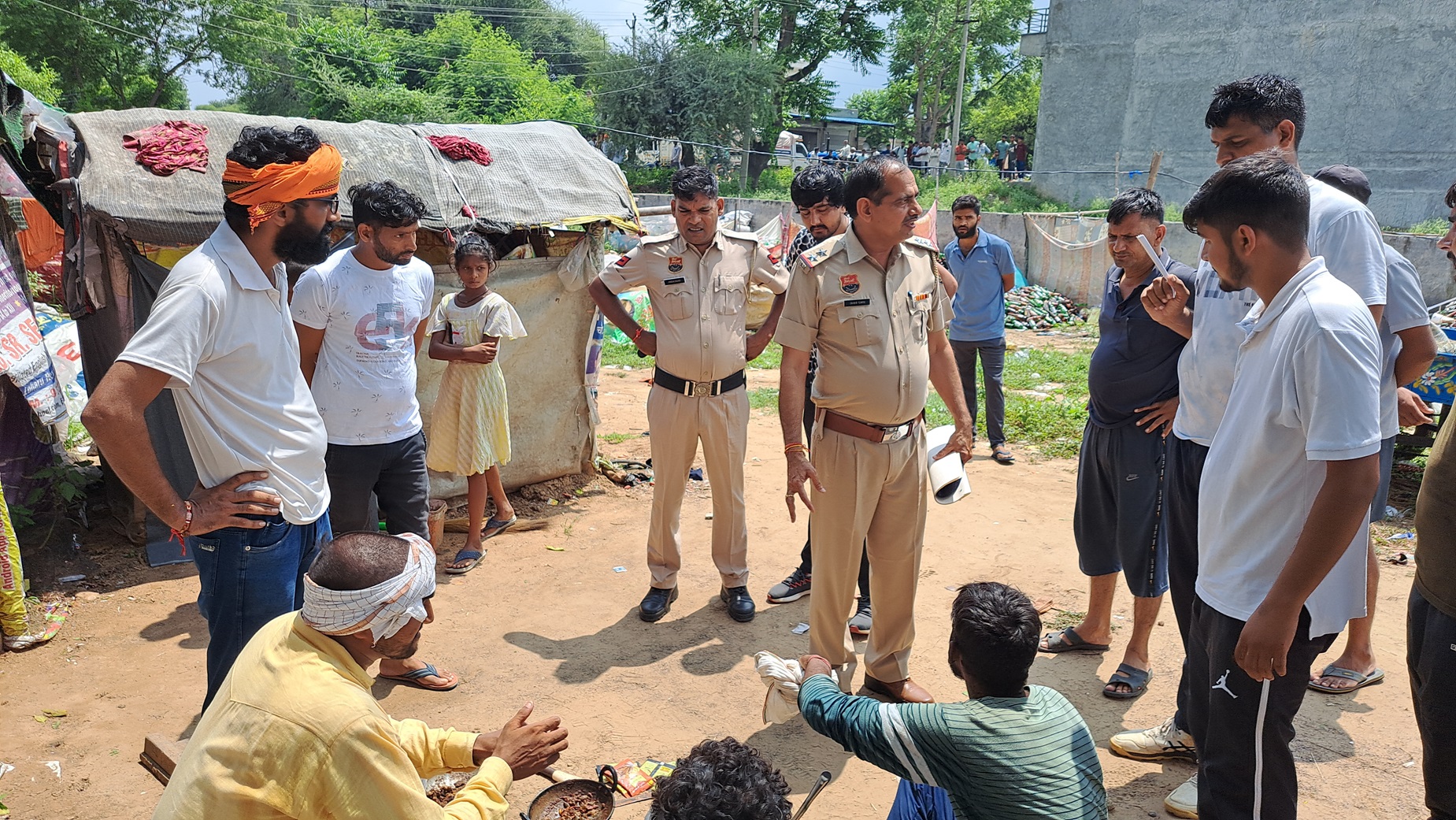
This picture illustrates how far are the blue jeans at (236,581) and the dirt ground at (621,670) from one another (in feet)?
3.92

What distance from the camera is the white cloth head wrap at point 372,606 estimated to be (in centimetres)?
198

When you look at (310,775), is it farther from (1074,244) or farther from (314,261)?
(1074,244)

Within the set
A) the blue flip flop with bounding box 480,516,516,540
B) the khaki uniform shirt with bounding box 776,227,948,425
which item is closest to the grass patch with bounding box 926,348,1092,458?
the blue flip flop with bounding box 480,516,516,540

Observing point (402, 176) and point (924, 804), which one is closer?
point (924, 804)

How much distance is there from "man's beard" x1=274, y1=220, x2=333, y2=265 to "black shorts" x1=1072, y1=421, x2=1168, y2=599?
3.32 metres

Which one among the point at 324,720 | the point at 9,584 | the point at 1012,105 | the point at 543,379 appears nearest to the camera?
the point at 324,720

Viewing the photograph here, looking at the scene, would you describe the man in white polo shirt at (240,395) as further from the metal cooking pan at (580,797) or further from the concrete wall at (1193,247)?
the concrete wall at (1193,247)

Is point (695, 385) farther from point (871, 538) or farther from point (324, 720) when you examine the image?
point (324, 720)

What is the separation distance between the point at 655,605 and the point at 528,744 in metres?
2.75

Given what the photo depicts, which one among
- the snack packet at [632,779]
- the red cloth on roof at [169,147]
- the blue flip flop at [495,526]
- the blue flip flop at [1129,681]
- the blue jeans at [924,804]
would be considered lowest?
the blue flip flop at [495,526]

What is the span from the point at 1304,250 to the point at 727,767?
6.45 ft

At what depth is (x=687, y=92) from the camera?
3397 cm

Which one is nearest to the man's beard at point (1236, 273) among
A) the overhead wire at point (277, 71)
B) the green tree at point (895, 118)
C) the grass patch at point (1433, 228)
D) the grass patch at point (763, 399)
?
the grass patch at point (763, 399)

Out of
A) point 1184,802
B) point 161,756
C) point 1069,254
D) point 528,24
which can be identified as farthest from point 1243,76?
point 528,24
